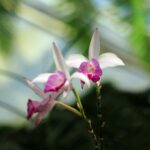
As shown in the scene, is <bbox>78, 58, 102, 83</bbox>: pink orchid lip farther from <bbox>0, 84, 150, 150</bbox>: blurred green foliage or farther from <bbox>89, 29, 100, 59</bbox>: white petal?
<bbox>0, 84, 150, 150</bbox>: blurred green foliage

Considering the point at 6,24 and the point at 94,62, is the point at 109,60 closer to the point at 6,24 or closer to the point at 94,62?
the point at 94,62

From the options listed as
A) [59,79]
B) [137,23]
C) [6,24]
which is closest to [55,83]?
[59,79]

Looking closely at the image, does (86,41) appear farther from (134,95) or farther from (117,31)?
(117,31)

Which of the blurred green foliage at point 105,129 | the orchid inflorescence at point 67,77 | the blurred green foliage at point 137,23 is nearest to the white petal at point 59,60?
the orchid inflorescence at point 67,77

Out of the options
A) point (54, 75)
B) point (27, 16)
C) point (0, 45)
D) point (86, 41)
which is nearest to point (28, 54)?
point (27, 16)

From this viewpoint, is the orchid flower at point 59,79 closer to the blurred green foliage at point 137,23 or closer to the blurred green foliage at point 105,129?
the blurred green foliage at point 105,129

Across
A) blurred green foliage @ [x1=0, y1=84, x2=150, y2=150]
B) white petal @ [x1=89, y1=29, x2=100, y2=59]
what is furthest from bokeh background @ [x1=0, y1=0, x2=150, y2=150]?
white petal @ [x1=89, y1=29, x2=100, y2=59]
